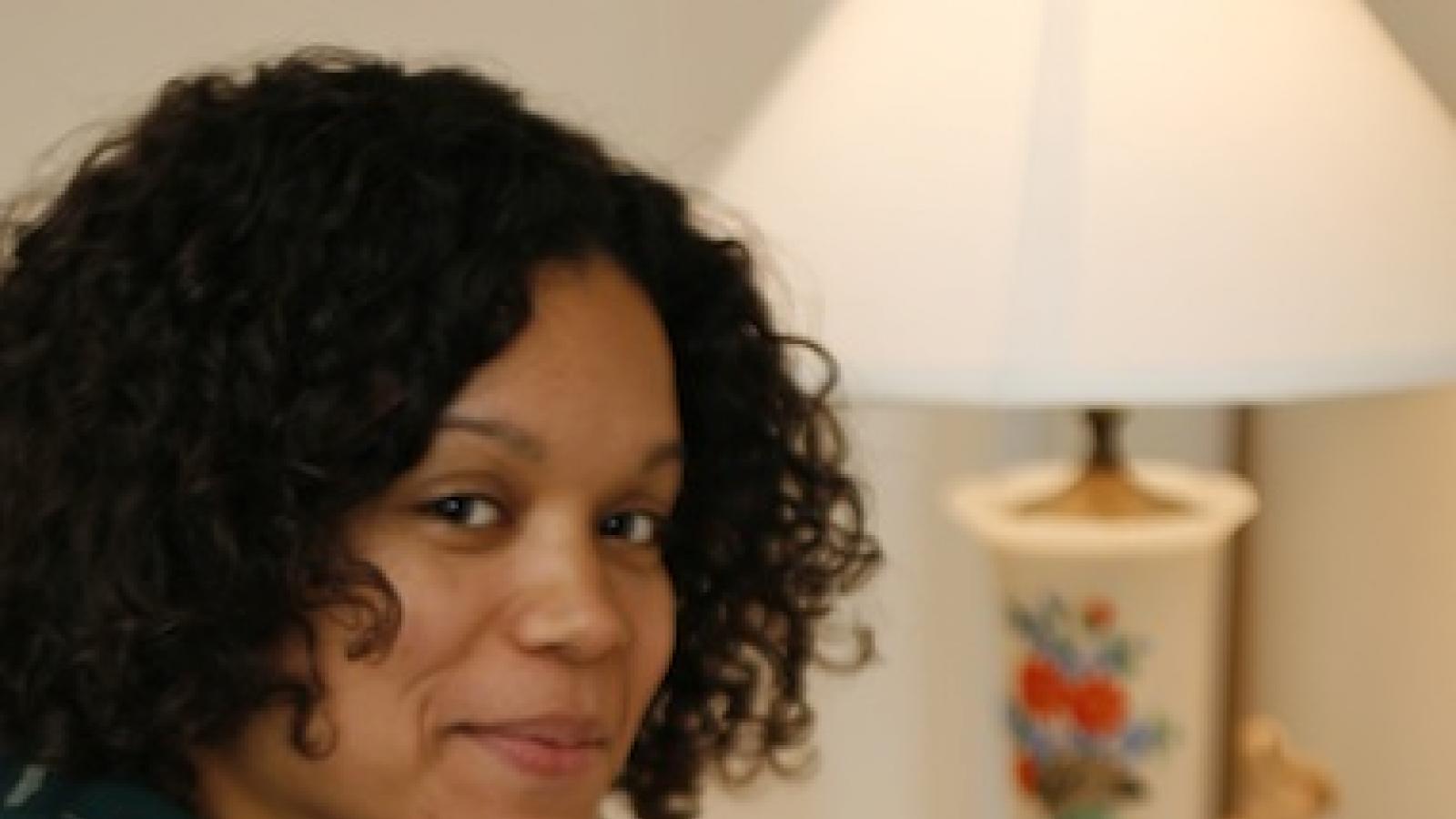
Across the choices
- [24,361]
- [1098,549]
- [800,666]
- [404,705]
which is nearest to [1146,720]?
[1098,549]

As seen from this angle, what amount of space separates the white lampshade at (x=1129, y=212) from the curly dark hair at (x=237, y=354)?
0.17 m

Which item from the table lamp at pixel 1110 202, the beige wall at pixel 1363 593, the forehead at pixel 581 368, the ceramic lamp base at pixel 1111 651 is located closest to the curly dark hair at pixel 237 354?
the forehead at pixel 581 368

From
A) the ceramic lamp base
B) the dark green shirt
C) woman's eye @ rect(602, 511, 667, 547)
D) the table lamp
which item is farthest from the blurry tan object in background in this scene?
the dark green shirt

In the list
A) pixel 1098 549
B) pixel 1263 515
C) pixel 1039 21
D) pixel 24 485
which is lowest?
pixel 1263 515

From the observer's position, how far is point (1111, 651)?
1.25m

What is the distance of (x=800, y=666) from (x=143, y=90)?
2.54 ft

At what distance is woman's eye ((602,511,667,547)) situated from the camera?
0.93 metres

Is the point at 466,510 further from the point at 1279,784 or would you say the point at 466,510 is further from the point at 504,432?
the point at 1279,784

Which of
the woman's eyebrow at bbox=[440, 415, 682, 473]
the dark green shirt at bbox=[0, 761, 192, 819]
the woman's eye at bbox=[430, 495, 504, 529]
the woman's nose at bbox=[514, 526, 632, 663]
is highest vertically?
the woman's eyebrow at bbox=[440, 415, 682, 473]

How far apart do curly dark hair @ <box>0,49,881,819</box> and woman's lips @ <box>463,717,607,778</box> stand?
0.05 m

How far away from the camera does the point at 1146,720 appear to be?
1.26m

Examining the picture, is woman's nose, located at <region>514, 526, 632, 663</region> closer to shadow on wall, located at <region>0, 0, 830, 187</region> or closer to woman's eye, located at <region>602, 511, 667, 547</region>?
woman's eye, located at <region>602, 511, 667, 547</region>

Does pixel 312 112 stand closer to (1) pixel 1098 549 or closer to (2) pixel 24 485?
(2) pixel 24 485

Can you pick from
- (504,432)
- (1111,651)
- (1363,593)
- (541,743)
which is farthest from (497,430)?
(1363,593)
